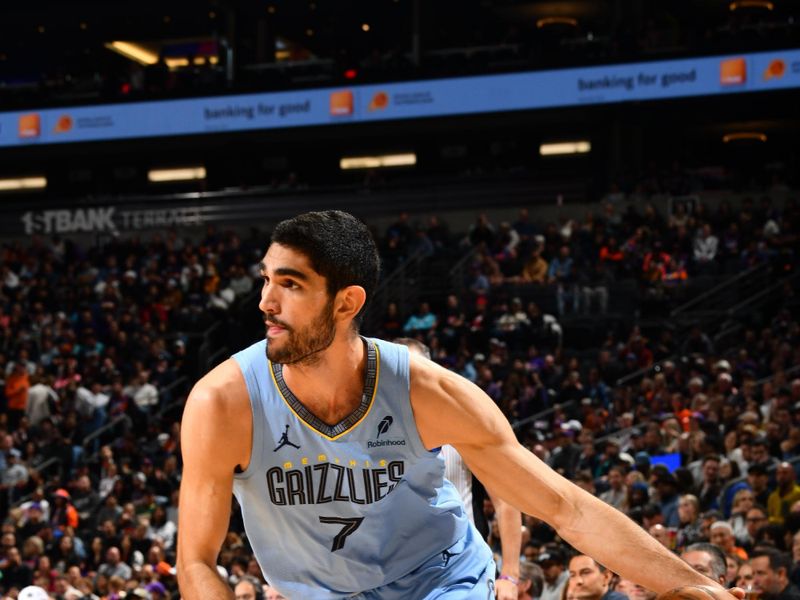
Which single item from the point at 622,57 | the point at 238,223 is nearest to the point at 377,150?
the point at 238,223

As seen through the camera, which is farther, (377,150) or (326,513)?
(377,150)

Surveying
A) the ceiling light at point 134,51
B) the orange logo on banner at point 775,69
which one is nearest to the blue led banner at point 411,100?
the orange logo on banner at point 775,69

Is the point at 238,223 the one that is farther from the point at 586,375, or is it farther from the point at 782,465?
the point at 782,465

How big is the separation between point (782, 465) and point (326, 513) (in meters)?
8.93

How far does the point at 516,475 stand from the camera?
13.0 feet

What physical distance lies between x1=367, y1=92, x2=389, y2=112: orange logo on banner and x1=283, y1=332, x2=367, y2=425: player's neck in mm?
27513

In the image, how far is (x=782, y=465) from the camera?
1202cm

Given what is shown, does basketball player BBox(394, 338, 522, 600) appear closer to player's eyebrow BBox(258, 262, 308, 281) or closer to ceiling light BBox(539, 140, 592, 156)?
player's eyebrow BBox(258, 262, 308, 281)

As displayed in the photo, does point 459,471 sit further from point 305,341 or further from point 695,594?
point 695,594

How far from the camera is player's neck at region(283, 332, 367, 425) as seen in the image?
4012mm

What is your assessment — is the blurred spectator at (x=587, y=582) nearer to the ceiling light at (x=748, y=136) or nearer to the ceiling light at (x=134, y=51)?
the ceiling light at (x=748, y=136)

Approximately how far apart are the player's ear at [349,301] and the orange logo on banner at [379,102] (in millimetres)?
27590

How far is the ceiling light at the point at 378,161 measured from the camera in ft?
120

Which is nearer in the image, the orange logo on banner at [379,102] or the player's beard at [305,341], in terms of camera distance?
the player's beard at [305,341]
